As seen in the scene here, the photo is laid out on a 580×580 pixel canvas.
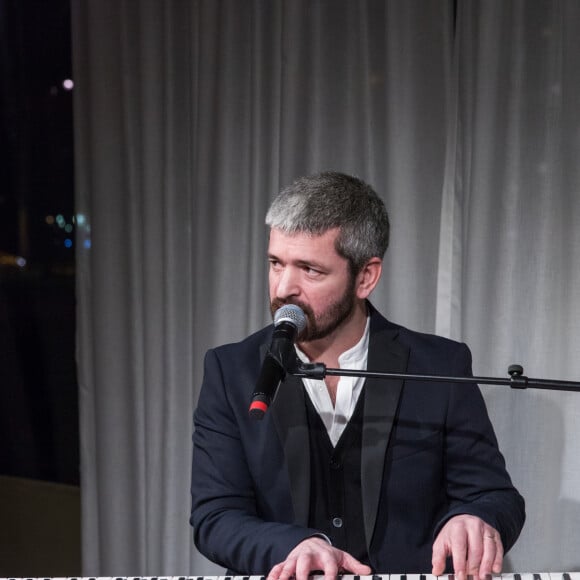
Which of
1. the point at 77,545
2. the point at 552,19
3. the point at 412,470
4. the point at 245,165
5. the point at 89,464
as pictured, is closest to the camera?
the point at 412,470

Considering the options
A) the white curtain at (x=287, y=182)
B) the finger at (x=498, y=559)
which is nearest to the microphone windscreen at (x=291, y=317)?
the finger at (x=498, y=559)

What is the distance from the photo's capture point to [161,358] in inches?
140

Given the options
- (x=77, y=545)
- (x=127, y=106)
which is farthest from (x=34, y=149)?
(x=77, y=545)

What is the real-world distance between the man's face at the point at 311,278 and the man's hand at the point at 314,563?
0.59m

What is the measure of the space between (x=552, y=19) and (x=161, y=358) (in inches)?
75.3

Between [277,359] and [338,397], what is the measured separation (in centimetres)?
75

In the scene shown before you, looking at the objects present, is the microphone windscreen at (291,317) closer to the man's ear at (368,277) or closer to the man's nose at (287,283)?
the man's nose at (287,283)

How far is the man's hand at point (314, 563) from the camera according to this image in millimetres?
1812

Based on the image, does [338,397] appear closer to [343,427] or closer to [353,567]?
[343,427]

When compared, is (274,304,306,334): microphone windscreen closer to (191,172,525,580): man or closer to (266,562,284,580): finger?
(191,172,525,580): man

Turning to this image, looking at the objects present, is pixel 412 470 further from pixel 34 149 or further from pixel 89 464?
pixel 34 149

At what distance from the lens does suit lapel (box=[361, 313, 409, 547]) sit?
7.86 feet

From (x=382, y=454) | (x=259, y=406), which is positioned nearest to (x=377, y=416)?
(x=382, y=454)

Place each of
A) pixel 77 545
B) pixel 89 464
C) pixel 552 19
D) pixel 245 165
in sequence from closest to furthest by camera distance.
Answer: pixel 552 19 < pixel 245 165 < pixel 89 464 < pixel 77 545
